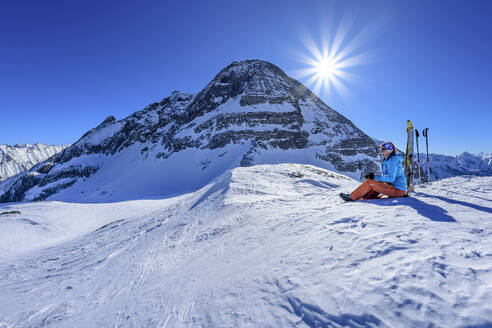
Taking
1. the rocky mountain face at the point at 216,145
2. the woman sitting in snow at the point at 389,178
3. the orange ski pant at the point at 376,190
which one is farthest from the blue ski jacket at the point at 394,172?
the rocky mountain face at the point at 216,145

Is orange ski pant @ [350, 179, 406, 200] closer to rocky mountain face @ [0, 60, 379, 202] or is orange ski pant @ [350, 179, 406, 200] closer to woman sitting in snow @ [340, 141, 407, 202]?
woman sitting in snow @ [340, 141, 407, 202]

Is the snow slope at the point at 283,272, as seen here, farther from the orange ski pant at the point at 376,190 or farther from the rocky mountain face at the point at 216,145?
the rocky mountain face at the point at 216,145

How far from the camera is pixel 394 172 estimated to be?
6031 mm

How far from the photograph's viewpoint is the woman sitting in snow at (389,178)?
6077 mm

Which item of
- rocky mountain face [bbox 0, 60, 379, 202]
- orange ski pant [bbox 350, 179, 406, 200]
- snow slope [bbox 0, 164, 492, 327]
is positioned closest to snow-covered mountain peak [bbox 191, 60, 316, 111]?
rocky mountain face [bbox 0, 60, 379, 202]

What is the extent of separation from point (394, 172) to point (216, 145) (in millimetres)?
54346

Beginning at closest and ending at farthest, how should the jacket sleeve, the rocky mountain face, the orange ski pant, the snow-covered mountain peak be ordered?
1. the jacket sleeve
2. the orange ski pant
3. the rocky mountain face
4. the snow-covered mountain peak

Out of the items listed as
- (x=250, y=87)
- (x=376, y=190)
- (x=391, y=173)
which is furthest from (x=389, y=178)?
(x=250, y=87)

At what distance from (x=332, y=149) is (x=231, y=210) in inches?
2410

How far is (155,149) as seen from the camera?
7600 centimetres

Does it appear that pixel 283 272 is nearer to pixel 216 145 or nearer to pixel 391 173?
pixel 391 173

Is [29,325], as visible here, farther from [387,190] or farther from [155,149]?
[155,149]

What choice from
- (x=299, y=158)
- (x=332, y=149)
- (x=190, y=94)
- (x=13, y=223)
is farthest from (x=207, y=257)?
(x=190, y=94)

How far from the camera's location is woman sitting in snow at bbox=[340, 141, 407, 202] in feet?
19.9
